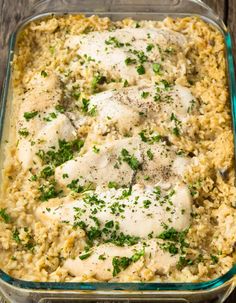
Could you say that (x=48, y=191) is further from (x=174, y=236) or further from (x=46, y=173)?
(x=174, y=236)

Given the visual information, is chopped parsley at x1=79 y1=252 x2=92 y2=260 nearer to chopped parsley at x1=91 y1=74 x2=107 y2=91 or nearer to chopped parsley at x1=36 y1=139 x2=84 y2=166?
chopped parsley at x1=36 y1=139 x2=84 y2=166

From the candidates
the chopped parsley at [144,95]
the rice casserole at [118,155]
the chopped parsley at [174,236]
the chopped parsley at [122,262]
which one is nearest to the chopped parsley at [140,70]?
the rice casserole at [118,155]

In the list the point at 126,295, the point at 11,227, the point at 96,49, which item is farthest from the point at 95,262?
the point at 96,49

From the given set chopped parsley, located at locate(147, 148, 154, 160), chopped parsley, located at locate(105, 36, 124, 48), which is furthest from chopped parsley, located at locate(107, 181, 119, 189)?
chopped parsley, located at locate(105, 36, 124, 48)

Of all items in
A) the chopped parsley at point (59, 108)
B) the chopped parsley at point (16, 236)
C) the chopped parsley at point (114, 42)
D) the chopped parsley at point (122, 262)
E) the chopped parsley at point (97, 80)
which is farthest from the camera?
the chopped parsley at point (114, 42)

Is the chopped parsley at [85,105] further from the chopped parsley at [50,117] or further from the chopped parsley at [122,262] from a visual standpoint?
the chopped parsley at [122,262]
